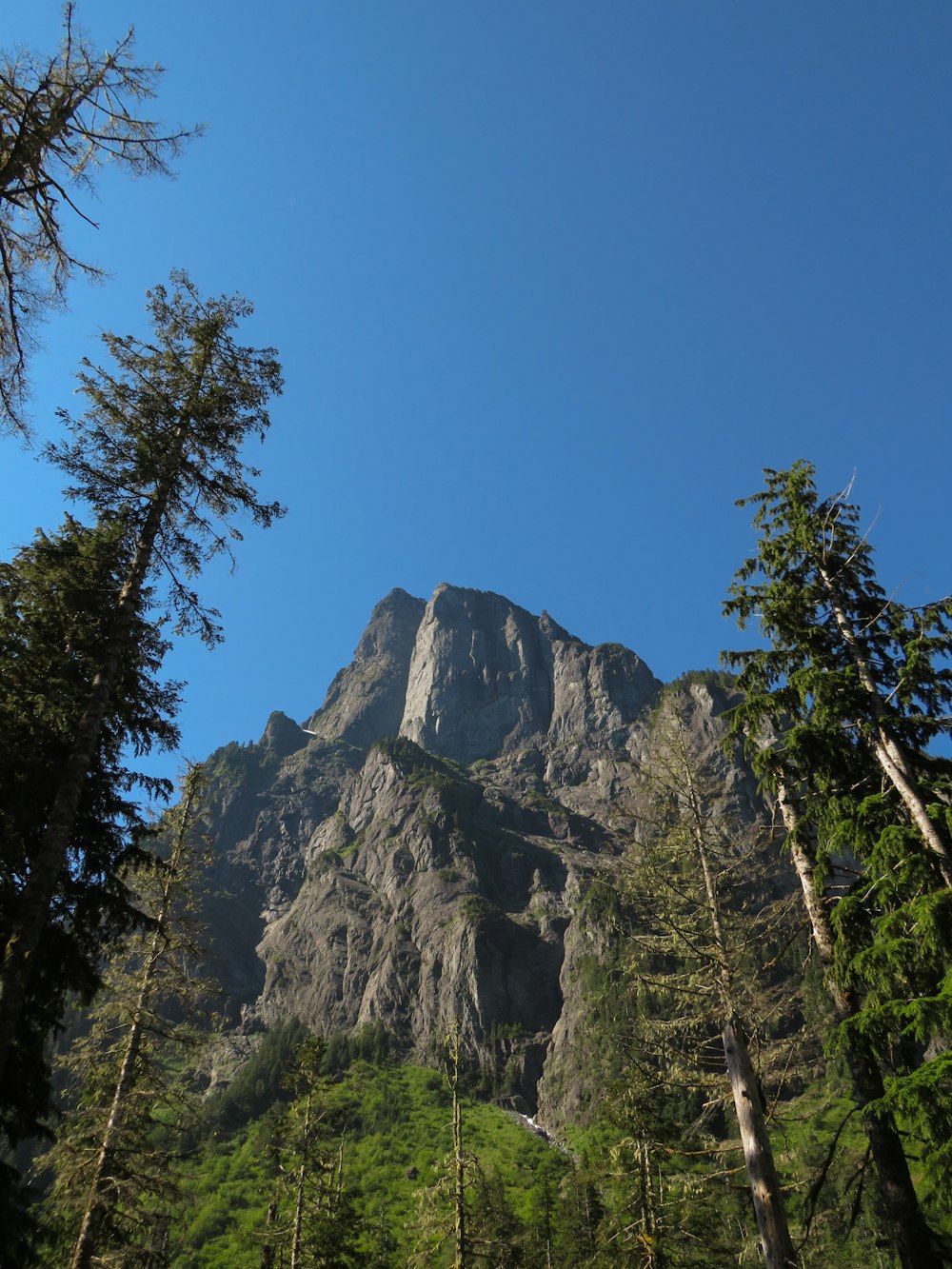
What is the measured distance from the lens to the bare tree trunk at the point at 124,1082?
1446cm

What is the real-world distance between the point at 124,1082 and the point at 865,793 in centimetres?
1648

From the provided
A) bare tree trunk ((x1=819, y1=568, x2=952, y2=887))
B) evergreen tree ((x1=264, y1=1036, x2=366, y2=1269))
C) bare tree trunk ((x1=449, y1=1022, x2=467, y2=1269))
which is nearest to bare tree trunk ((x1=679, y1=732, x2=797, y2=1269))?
bare tree trunk ((x1=819, y1=568, x2=952, y2=887))

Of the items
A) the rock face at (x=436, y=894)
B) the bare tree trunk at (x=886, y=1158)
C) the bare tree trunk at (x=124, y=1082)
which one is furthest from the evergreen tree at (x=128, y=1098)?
the rock face at (x=436, y=894)

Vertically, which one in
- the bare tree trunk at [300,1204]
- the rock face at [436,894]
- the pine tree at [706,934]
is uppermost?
the rock face at [436,894]

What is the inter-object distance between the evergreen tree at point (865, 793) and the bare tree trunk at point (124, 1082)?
36.1 feet

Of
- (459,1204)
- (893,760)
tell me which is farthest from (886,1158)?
(459,1204)

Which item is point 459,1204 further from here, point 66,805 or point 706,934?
point 66,805

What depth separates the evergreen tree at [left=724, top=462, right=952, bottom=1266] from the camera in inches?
372

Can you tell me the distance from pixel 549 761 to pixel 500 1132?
11858 centimetres

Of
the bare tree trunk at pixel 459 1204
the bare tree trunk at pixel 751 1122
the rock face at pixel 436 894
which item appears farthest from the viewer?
the rock face at pixel 436 894

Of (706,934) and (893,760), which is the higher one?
(893,760)

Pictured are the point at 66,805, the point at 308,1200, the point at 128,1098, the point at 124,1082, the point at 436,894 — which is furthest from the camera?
the point at 436,894

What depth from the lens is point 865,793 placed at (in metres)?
11.9

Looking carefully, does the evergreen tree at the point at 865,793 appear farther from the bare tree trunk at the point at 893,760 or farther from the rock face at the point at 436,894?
the rock face at the point at 436,894
